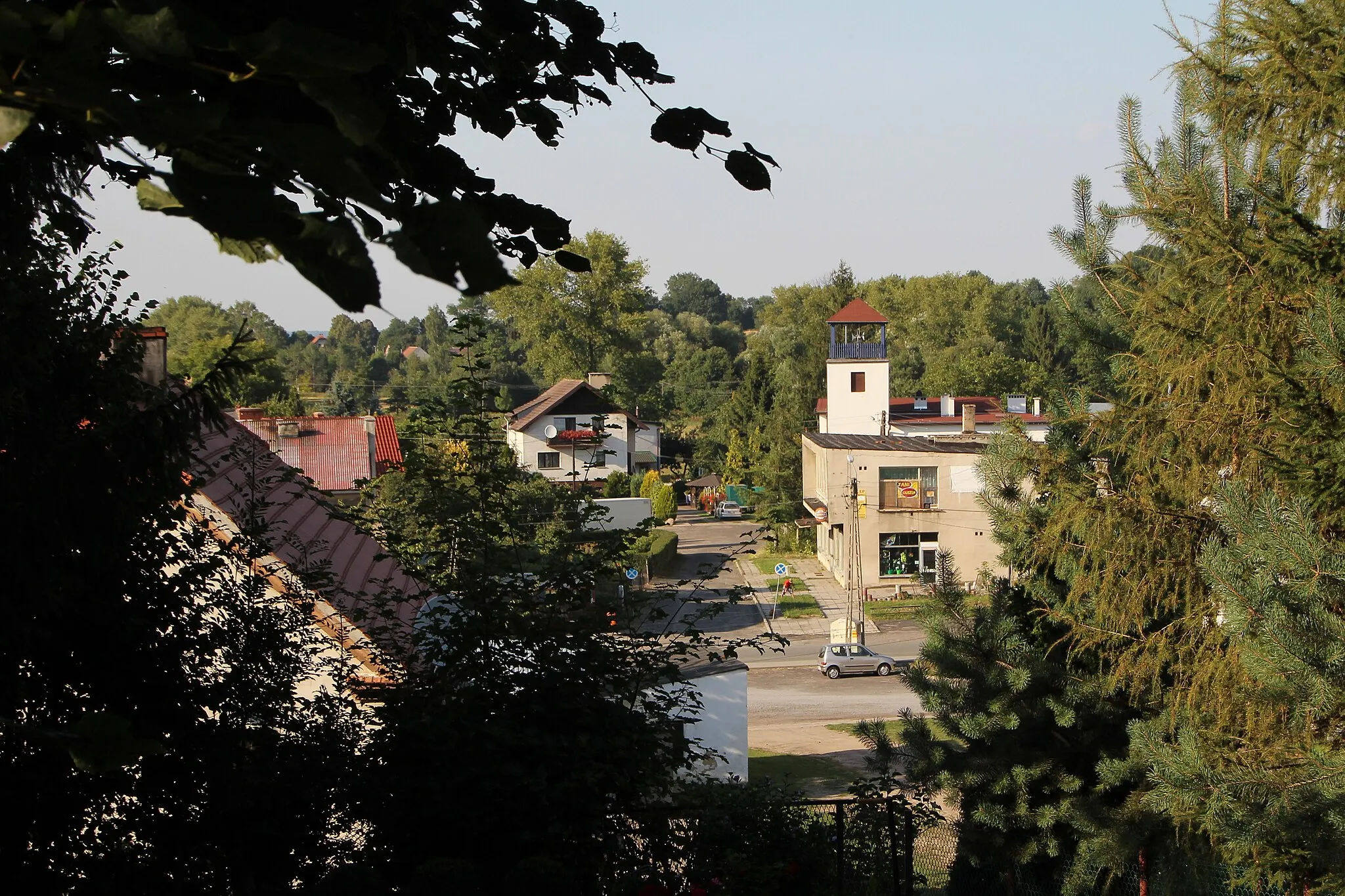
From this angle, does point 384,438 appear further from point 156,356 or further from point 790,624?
point 156,356

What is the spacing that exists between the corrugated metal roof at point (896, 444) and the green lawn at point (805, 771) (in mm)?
16052

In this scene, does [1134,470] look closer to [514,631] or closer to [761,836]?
[761,836]

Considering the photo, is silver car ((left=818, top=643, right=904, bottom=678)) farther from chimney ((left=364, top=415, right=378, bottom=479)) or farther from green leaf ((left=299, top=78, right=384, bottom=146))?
green leaf ((left=299, top=78, right=384, bottom=146))

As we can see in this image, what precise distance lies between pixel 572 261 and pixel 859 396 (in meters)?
40.7

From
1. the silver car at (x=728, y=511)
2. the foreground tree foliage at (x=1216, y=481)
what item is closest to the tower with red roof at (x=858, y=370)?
the silver car at (x=728, y=511)

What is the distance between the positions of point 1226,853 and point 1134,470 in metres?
2.62

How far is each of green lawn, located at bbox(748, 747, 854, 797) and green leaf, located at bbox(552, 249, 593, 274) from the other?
1647 cm

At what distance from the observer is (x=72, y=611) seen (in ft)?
14.0

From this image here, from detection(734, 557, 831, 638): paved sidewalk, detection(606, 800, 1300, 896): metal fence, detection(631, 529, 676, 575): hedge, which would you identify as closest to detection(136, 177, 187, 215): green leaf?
detection(606, 800, 1300, 896): metal fence

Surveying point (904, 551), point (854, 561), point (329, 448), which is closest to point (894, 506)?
point (904, 551)

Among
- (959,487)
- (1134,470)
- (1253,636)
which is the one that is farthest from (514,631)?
(959,487)

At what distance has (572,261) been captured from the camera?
3.24 meters

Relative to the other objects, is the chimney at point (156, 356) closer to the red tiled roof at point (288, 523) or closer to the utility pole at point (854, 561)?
the red tiled roof at point (288, 523)

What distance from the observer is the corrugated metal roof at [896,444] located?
119 ft
